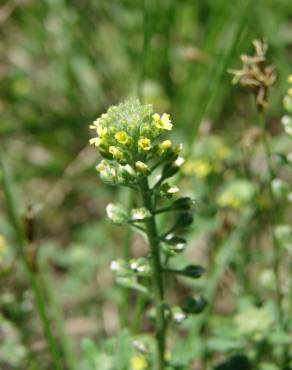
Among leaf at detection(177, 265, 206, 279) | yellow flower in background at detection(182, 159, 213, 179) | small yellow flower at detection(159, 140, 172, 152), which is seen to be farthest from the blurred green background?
small yellow flower at detection(159, 140, 172, 152)

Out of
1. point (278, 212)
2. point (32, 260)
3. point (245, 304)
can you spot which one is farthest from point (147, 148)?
point (278, 212)

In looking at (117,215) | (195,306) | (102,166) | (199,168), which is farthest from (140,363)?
(199,168)

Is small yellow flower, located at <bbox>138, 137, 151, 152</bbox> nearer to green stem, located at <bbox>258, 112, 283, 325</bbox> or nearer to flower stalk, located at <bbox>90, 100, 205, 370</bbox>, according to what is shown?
flower stalk, located at <bbox>90, 100, 205, 370</bbox>

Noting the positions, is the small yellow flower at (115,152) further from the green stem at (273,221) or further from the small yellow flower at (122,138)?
the green stem at (273,221)

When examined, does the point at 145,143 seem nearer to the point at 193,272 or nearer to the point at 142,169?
the point at 142,169

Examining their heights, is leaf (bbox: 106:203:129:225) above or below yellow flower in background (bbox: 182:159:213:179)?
below
